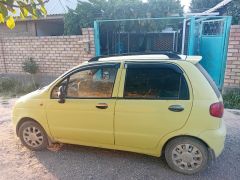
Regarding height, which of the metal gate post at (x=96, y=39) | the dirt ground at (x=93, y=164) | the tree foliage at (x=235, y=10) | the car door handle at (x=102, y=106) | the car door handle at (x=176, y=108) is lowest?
the dirt ground at (x=93, y=164)

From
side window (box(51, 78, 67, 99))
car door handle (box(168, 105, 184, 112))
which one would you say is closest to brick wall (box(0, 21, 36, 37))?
side window (box(51, 78, 67, 99))

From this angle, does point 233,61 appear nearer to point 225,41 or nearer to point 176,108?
point 225,41

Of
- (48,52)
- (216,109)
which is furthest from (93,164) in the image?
(48,52)

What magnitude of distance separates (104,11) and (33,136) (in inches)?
224

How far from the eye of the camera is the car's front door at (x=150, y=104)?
9.30ft

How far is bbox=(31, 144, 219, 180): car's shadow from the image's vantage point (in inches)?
119

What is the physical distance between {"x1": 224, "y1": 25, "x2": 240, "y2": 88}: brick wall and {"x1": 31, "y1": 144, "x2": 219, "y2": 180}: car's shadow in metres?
3.08

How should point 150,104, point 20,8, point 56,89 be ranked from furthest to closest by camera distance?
1. point 56,89
2. point 150,104
3. point 20,8

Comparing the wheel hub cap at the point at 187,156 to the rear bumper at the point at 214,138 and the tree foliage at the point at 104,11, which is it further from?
the tree foliage at the point at 104,11

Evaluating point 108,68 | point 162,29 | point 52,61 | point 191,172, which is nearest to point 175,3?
point 162,29

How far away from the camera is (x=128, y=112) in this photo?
302 centimetres

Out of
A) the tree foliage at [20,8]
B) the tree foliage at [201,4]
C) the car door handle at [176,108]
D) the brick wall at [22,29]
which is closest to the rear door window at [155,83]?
the car door handle at [176,108]

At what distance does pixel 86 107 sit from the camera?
320 cm

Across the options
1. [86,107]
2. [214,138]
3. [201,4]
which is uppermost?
[201,4]
